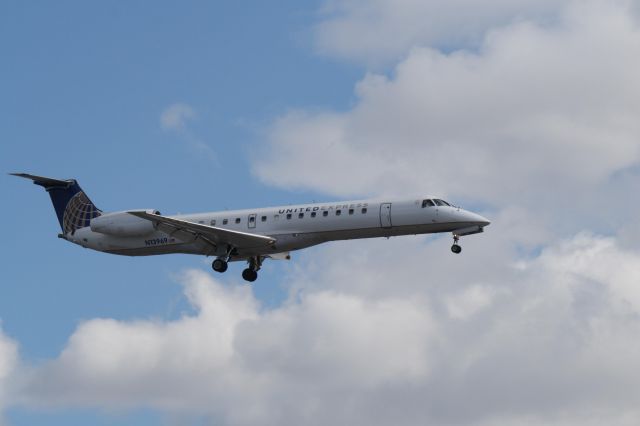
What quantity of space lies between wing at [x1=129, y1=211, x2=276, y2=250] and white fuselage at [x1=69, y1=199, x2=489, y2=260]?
1.49 feet

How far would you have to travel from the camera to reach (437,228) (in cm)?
4500

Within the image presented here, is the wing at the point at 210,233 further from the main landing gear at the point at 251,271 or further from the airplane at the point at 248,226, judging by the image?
the main landing gear at the point at 251,271

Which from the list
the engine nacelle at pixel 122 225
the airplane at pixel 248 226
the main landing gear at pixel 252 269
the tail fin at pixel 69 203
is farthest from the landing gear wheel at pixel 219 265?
the tail fin at pixel 69 203

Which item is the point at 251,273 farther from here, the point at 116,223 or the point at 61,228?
the point at 61,228

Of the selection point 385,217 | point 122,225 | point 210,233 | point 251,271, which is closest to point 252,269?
point 251,271

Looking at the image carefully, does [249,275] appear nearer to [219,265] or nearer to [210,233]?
[219,265]

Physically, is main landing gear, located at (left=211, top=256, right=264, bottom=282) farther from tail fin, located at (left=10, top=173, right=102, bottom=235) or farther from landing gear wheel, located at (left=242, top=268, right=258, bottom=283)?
tail fin, located at (left=10, top=173, right=102, bottom=235)

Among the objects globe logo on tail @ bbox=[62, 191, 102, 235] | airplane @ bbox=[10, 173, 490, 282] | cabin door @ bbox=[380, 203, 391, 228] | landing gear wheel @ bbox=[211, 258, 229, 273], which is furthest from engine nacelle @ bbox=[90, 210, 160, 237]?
cabin door @ bbox=[380, 203, 391, 228]

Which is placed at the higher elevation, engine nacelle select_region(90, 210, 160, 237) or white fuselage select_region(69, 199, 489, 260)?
engine nacelle select_region(90, 210, 160, 237)

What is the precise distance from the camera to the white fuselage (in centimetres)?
4488

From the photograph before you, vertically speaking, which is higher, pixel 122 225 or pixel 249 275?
pixel 122 225

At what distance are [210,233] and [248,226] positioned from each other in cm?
182

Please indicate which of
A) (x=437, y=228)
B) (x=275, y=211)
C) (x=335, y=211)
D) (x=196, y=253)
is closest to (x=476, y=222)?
(x=437, y=228)

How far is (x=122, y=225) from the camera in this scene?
50.1 meters
